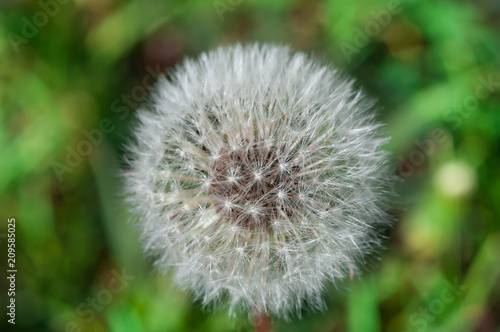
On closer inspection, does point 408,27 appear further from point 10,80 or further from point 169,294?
point 10,80

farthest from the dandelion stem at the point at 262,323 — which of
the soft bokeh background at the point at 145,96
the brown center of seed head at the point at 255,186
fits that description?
the brown center of seed head at the point at 255,186

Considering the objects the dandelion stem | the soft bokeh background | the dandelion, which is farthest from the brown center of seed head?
the soft bokeh background

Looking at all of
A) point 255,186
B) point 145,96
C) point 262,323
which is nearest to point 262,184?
point 255,186

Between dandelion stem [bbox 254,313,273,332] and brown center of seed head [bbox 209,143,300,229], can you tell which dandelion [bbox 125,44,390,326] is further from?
dandelion stem [bbox 254,313,273,332]

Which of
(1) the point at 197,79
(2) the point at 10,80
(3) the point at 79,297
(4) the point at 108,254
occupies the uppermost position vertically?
(2) the point at 10,80

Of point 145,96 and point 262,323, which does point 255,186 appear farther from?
point 145,96

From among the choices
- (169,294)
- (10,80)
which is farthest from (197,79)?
(10,80)

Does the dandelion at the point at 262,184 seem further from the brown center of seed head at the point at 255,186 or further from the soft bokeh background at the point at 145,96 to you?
the soft bokeh background at the point at 145,96
